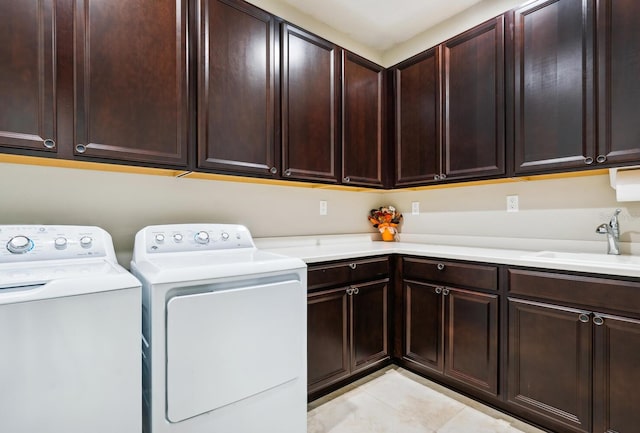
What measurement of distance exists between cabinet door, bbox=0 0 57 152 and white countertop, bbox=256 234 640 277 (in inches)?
52.2

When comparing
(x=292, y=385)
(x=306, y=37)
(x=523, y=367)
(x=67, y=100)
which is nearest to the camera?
(x=67, y=100)

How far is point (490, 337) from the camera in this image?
6.13ft

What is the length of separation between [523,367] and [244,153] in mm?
1982

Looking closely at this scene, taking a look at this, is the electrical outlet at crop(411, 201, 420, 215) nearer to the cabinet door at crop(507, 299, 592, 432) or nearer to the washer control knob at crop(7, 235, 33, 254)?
the cabinet door at crop(507, 299, 592, 432)

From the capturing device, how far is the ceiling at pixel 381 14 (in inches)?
96.0

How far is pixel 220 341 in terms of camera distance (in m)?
1.27

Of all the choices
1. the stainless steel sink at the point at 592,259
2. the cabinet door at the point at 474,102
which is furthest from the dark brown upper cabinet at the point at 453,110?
the stainless steel sink at the point at 592,259

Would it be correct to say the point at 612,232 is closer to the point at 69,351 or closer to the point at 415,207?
the point at 415,207

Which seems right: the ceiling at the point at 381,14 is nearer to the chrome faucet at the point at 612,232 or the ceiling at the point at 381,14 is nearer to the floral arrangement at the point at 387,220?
the floral arrangement at the point at 387,220

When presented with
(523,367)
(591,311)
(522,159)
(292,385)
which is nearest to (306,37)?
(522,159)

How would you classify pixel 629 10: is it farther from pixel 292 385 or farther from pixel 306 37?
pixel 292 385

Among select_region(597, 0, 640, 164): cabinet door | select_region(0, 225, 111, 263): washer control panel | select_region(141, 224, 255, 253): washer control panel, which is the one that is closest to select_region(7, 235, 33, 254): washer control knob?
select_region(0, 225, 111, 263): washer control panel

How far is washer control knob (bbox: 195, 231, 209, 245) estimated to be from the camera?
1.77m

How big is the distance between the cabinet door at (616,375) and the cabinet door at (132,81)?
2.25 meters
